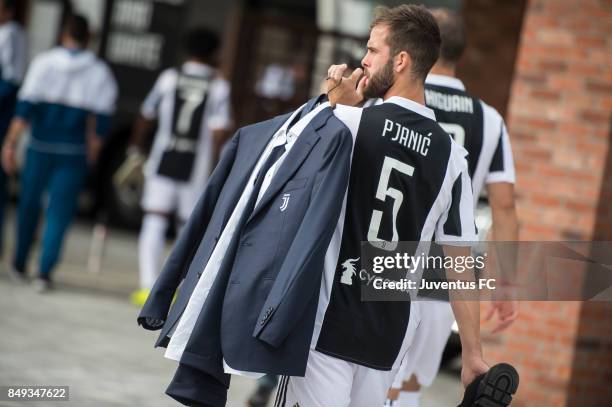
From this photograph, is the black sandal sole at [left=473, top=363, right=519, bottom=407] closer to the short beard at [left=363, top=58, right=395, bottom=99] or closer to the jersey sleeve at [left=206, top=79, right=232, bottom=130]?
the short beard at [left=363, top=58, right=395, bottom=99]

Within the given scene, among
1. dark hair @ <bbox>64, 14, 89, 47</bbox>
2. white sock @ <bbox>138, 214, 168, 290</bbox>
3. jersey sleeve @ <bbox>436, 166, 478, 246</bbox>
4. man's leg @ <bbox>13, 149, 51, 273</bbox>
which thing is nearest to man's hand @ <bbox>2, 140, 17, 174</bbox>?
man's leg @ <bbox>13, 149, 51, 273</bbox>

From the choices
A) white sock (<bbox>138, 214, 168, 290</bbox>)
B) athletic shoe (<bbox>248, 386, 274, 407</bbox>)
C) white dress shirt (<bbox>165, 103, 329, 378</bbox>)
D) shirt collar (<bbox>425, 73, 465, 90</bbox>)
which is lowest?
athletic shoe (<bbox>248, 386, 274, 407</bbox>)

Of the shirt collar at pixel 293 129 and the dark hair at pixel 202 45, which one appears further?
the dark hair at pixel 202 45

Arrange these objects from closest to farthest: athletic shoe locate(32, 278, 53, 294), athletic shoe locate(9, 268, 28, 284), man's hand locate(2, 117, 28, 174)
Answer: man's hand locate(2, 117, 28, 174) < athletic shoe locate(32, 278, 53, 294) < athletic shoe locate(9, 268, 28, 284)

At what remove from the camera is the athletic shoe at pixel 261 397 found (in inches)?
250

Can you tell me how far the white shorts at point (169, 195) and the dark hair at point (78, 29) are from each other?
1.16 metres

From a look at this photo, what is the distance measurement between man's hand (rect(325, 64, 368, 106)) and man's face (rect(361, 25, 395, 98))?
39 mm

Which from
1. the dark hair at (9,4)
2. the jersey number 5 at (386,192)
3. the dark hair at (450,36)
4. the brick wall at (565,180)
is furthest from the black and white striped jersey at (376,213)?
the dark hair at (9,4)

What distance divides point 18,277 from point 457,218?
19.3 ft

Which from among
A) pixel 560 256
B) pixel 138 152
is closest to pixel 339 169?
pixel 560 256

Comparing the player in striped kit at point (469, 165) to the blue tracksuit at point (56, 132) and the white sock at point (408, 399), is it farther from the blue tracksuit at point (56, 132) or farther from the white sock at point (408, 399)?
the blue tracksuit at point (56, 132)

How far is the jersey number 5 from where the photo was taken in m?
3.65

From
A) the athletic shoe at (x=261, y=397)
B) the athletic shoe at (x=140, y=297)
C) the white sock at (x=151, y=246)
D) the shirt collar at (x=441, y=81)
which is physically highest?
the shirt collar at (x=441, y=81)

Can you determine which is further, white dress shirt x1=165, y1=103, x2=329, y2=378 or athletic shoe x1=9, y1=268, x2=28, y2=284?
athletic shoe x1=9, y1=268, x2=28, y2=284
